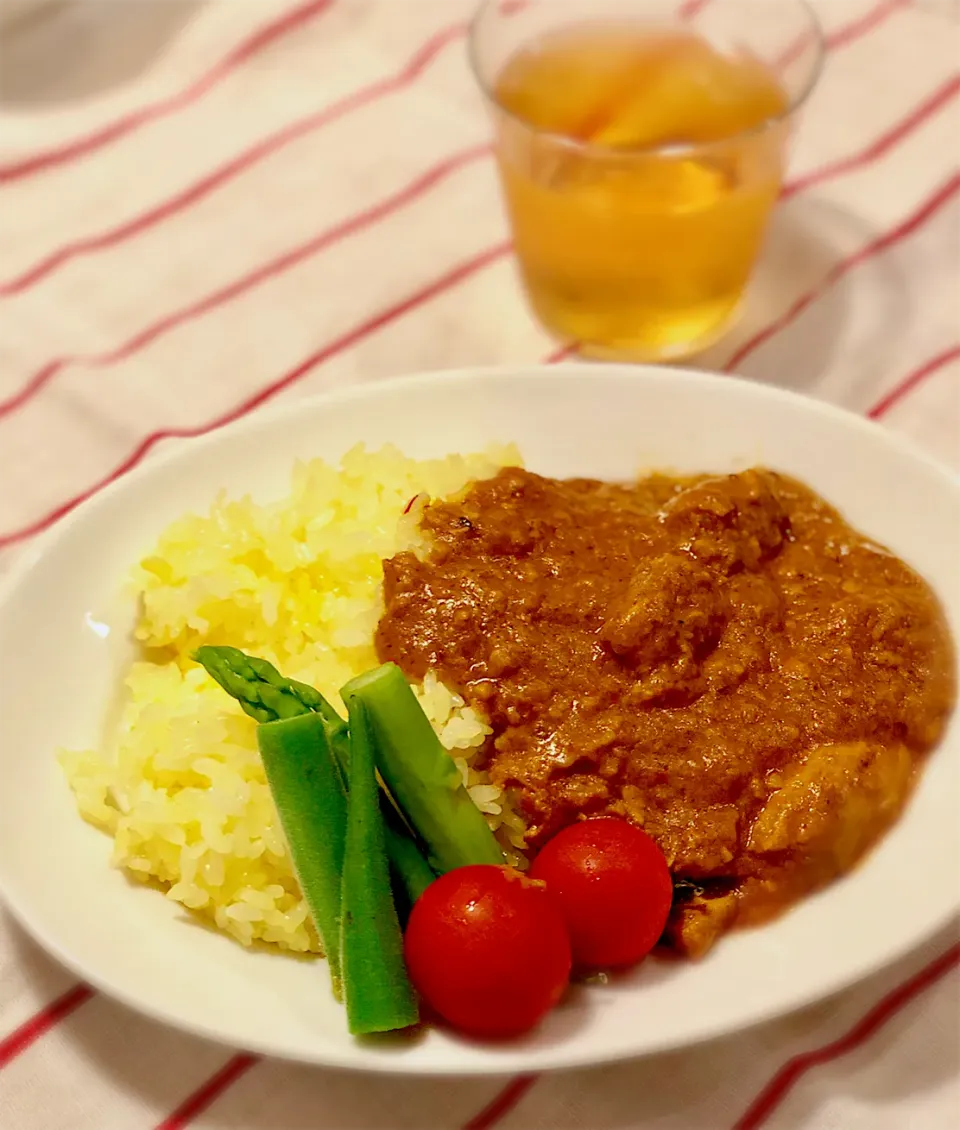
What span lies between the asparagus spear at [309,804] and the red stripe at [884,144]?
Result: 8.45 ft

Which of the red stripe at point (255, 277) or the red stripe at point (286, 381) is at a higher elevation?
the red stripe at point (255, 277)

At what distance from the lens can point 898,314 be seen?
356cm

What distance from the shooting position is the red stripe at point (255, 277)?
137 inches

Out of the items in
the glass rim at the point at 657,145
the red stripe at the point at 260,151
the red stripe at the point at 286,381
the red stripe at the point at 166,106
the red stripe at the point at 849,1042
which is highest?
the glass rim at the point at 657,145

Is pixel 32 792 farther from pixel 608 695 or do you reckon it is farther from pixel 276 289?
pixel 276 289

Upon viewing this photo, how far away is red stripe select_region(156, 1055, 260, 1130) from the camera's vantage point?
83.0 inches

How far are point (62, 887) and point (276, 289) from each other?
81.1 inches

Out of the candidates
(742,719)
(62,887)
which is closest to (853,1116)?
(742,719)

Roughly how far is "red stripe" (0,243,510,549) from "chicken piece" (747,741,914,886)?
1.71 meters

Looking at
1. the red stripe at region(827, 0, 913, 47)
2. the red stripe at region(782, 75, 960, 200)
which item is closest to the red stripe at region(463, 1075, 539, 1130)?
the red stripe at region(782, 75, 960, 200)

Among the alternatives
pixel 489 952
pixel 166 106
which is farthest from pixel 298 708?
pixel 166 106

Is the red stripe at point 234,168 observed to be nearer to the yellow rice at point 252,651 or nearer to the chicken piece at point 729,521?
the yellow rice at point 252,651

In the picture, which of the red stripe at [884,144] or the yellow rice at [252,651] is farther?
the red stripe at [884,144]

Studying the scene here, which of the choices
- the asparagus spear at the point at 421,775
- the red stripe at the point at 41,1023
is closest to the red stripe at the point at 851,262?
the asparagus spear at the point at 421,775
